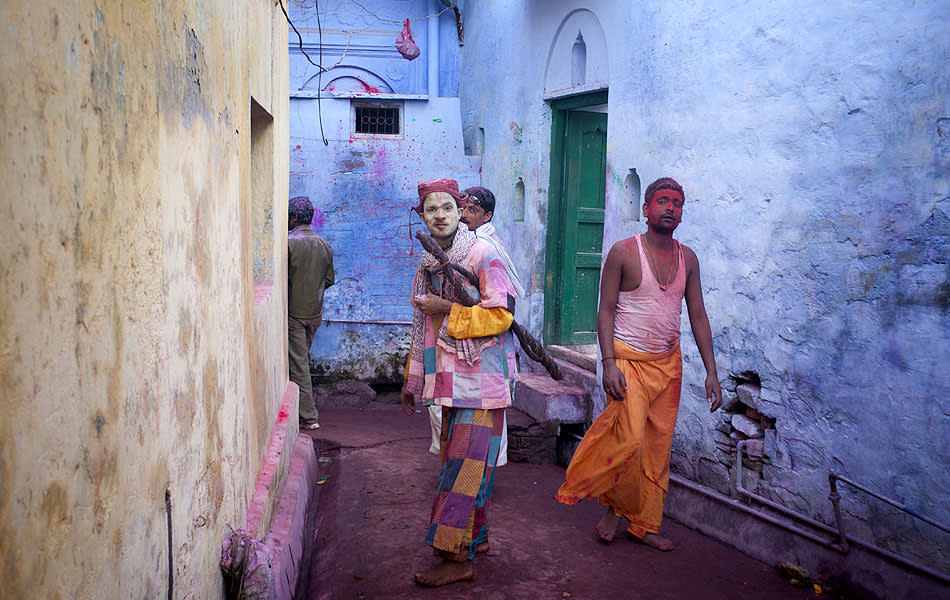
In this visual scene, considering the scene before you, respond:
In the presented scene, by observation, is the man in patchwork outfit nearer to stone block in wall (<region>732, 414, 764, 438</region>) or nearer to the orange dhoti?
the orange dhoti

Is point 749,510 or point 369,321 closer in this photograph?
point 749,510

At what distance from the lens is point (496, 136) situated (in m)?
8.09

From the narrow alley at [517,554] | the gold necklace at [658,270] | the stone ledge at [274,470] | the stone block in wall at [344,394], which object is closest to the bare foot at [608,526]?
the narrow alley at [517,554]

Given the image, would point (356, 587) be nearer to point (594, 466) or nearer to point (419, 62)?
point (594, 466)

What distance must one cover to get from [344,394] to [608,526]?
467 centimetres

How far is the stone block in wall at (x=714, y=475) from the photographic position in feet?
14.8

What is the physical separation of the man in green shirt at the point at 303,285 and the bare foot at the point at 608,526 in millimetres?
3269

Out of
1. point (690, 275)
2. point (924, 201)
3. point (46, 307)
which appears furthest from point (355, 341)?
point (46, 307)

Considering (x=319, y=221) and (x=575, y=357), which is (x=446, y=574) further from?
(x=319, y=221)

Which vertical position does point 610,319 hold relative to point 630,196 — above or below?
below

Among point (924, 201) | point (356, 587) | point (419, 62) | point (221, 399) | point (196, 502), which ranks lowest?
point (356, 587)

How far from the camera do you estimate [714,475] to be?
460 cm

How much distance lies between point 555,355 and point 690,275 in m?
2.86

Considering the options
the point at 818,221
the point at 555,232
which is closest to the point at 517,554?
the point at 818,221
